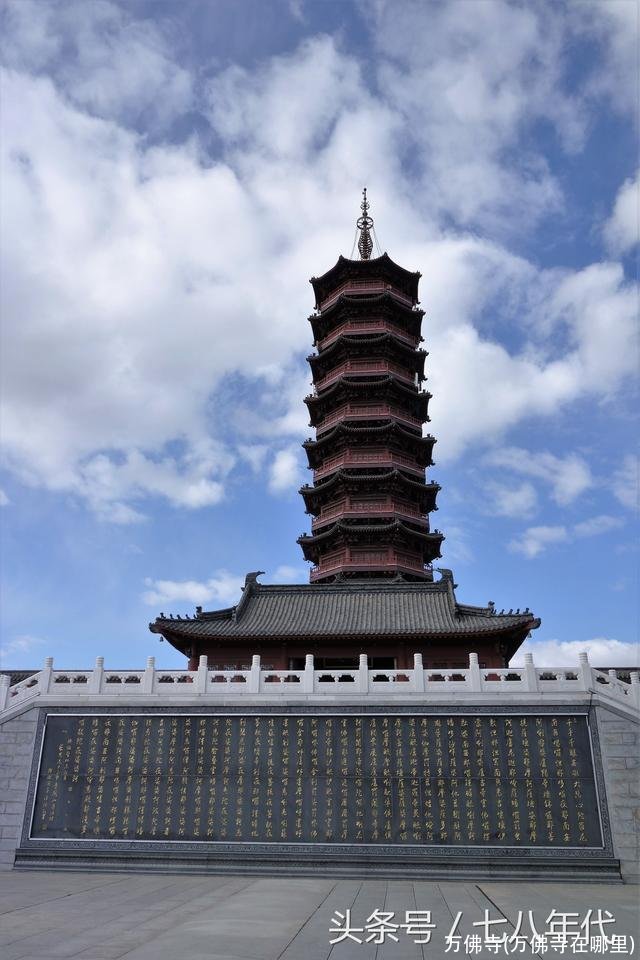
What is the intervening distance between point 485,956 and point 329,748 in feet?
23.6

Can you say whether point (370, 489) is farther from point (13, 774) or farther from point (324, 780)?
point (13, 774)

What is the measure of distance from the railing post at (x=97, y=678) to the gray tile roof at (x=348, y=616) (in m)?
3.90

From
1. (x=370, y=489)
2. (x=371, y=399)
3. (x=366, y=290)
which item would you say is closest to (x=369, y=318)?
(x=366, y=290)

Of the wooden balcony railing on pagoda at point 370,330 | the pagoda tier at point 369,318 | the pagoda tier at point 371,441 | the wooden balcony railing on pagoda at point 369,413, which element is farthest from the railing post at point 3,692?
the pagoda tier at point 369,318

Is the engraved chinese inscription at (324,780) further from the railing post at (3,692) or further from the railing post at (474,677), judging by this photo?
the railing post at (3,692)

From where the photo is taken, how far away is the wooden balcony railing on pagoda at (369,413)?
29922 mm

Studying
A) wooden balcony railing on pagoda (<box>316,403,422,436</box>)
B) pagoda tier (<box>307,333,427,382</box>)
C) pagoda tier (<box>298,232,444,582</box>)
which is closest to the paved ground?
pagoda tier (<box>298,232,444,582</box>)

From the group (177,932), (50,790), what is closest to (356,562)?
(50,790)

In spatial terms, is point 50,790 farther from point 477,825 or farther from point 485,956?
point 485,956

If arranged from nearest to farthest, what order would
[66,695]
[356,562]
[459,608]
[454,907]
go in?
1. [454,907]
2. [66,695]
3. [459,608]
4. [356,562]

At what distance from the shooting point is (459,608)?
67.5ft

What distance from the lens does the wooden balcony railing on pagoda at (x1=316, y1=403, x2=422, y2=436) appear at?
98.2 feet

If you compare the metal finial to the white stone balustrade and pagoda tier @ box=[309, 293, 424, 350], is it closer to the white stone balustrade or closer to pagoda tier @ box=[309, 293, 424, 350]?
pagoda tier @ box=[309, 293, 424, 350]

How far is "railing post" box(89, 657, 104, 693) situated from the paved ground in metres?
3.54
